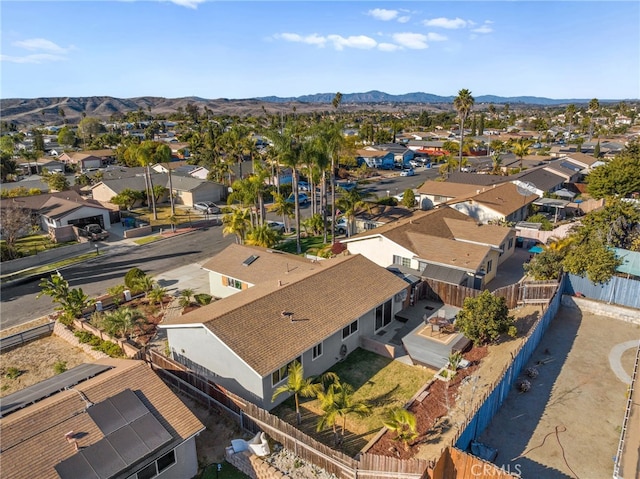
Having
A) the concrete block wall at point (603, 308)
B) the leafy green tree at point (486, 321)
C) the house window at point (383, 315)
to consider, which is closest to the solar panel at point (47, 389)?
the house window at point (383, 315)

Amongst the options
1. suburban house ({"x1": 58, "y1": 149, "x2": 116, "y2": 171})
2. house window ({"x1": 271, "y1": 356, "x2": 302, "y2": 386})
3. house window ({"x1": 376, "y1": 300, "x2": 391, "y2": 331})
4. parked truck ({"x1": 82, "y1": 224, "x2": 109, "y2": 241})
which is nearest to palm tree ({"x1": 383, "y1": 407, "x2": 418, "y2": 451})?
house window ({"x1": 271, "y1": 356, "x2": 302, "y2": 386})

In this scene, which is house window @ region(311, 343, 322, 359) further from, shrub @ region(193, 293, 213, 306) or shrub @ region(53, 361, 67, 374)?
shrub @ region(53, 361, 67, 374)

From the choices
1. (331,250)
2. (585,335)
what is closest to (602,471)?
(585,335)

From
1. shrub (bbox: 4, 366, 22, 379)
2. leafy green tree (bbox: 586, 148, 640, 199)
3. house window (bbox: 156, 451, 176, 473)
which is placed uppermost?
leafy green tree (bbox: 586, 148, 640, 199)

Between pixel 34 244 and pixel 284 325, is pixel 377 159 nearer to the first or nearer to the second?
pixel 34 244

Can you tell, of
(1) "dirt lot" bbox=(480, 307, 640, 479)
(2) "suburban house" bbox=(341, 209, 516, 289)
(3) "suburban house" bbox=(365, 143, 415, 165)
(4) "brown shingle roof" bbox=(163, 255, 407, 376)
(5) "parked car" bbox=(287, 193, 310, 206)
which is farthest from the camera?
(3) "suburban house" bbox=(365, 143, 415, 165)

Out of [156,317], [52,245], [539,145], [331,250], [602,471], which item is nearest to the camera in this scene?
[602,471]

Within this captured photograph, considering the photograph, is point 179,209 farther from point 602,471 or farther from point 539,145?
point 539,145

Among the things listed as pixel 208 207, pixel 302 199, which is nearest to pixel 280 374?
pixel 208 207
